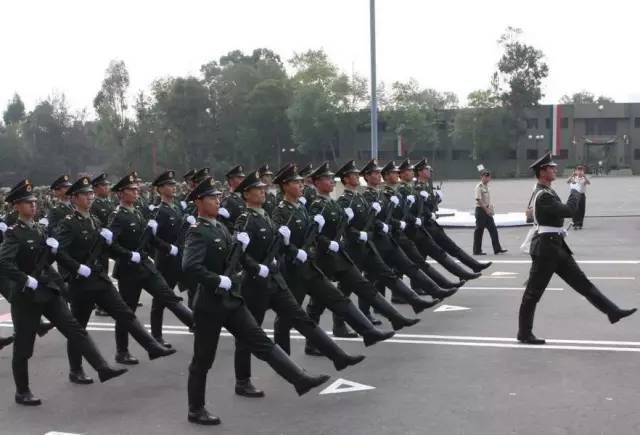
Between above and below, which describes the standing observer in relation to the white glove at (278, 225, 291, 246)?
below

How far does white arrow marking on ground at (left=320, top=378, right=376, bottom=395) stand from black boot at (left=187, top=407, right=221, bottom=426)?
114cm

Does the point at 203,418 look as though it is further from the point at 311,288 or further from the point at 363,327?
the point at 363,327

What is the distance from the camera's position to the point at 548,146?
79.6 meters

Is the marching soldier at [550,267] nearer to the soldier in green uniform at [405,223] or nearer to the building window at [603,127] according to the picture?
the soldier in green uniform at [405,223]

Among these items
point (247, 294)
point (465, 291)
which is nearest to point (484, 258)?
point (465, 291)

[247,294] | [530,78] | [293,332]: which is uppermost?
[530,78]

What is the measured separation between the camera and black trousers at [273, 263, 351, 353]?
24.0 feet

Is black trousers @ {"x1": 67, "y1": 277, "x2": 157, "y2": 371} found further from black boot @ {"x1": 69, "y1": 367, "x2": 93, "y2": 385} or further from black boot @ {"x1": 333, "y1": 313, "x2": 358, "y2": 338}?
black boot @ {"x1": 333, "y1": 313, "x2": 358, "y2": 338}

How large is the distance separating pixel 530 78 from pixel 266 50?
3850 cm

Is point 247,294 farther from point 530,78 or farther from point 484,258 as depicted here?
point 530,78

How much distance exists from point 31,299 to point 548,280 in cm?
516

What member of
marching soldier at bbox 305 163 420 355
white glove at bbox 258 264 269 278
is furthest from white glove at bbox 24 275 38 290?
marching soldier at bbox 305 163 420 355

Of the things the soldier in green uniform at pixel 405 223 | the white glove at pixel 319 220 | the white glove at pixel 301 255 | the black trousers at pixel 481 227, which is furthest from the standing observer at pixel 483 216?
the white glove at pixel 301 255

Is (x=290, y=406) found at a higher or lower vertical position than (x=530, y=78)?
lower
